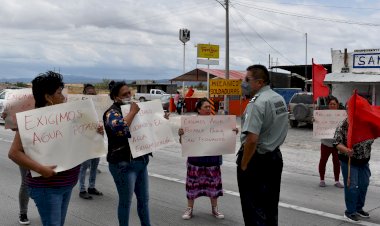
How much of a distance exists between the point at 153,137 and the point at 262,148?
1.36 meters

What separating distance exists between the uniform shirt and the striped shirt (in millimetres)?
1630

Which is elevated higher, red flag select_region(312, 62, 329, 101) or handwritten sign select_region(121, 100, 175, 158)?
red flag select_region(312, 62, 329, 101)

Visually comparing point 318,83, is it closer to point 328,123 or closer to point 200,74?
point 328,123

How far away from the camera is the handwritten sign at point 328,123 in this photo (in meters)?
8.05

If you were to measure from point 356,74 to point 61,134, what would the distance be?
2015 centimetres

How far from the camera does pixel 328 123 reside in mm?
8094

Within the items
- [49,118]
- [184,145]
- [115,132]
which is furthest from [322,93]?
[49,118]

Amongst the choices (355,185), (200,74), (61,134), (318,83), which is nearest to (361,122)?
(355,185)

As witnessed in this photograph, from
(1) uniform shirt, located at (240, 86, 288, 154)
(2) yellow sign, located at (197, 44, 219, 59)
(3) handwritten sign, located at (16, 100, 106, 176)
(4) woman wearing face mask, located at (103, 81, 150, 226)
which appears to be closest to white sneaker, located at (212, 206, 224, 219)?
(4) woman wearing face mask, located at (103, 81, 150, 226)

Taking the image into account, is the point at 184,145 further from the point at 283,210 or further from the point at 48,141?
the point at 48,141

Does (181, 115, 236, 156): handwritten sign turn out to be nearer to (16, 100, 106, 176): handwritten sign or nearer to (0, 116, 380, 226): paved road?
(0, 116, 380, 226): paved road

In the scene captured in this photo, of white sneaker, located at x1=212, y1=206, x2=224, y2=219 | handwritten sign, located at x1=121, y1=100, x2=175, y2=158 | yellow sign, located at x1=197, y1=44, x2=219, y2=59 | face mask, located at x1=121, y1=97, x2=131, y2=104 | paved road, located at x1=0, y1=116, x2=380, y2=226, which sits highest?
yellow sign, located at x1=197, y1=44, x2=219, y2=59

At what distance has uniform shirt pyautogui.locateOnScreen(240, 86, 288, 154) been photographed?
4176 mm

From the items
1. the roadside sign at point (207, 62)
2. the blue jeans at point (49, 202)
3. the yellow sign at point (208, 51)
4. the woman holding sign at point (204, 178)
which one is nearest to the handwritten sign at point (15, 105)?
the woman holding sign at point (204, 178)
